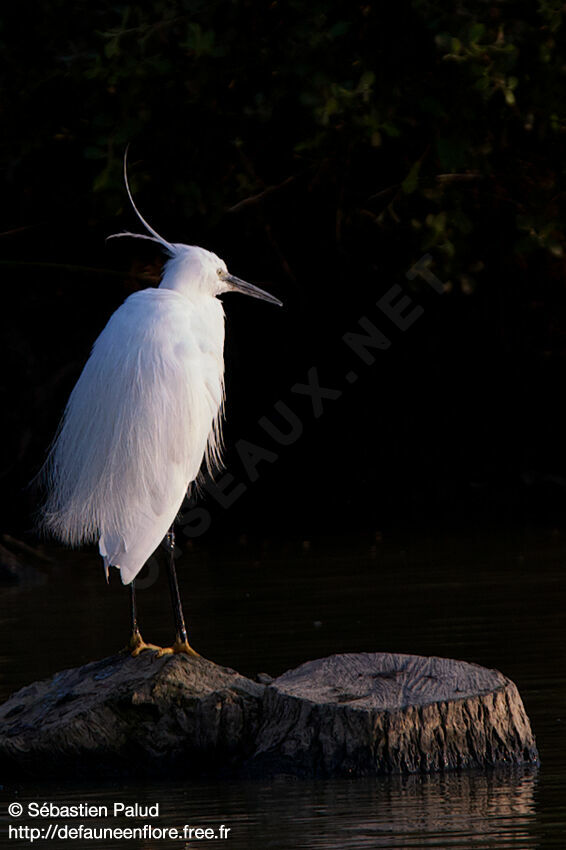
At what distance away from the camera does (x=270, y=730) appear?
635 cm

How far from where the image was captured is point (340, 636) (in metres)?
9.58

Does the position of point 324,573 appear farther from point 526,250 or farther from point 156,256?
point 156,256

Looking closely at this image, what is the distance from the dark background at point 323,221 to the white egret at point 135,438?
516cm

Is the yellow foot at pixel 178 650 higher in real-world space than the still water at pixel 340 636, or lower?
higher

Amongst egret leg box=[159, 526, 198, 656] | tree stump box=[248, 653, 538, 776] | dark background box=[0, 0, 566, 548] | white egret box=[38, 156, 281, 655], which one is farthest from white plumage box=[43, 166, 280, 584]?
dark background box=[0, 0, 566, 548]

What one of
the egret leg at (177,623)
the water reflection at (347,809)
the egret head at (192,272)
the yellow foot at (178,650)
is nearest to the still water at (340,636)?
the water reflection at (347,809)

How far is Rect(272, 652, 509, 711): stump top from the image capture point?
626 centimetres

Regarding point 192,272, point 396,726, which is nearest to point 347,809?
point 396,726

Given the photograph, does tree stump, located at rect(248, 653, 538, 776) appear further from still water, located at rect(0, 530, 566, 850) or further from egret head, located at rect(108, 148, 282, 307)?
egret head, located at rect(108, 148, 282, 307)

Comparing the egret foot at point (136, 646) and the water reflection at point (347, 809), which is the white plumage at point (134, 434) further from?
the water reflection at point (347, 809)

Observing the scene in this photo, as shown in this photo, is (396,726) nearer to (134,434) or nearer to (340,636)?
(134,434)

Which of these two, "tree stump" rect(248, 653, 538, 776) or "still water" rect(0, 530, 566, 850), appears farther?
"tree stump" rect(248, 653, 538, 776)

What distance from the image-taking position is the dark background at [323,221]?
12781 millimetres

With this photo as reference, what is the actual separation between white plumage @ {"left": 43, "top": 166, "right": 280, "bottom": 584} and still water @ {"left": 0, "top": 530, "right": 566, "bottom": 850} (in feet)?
3.83
